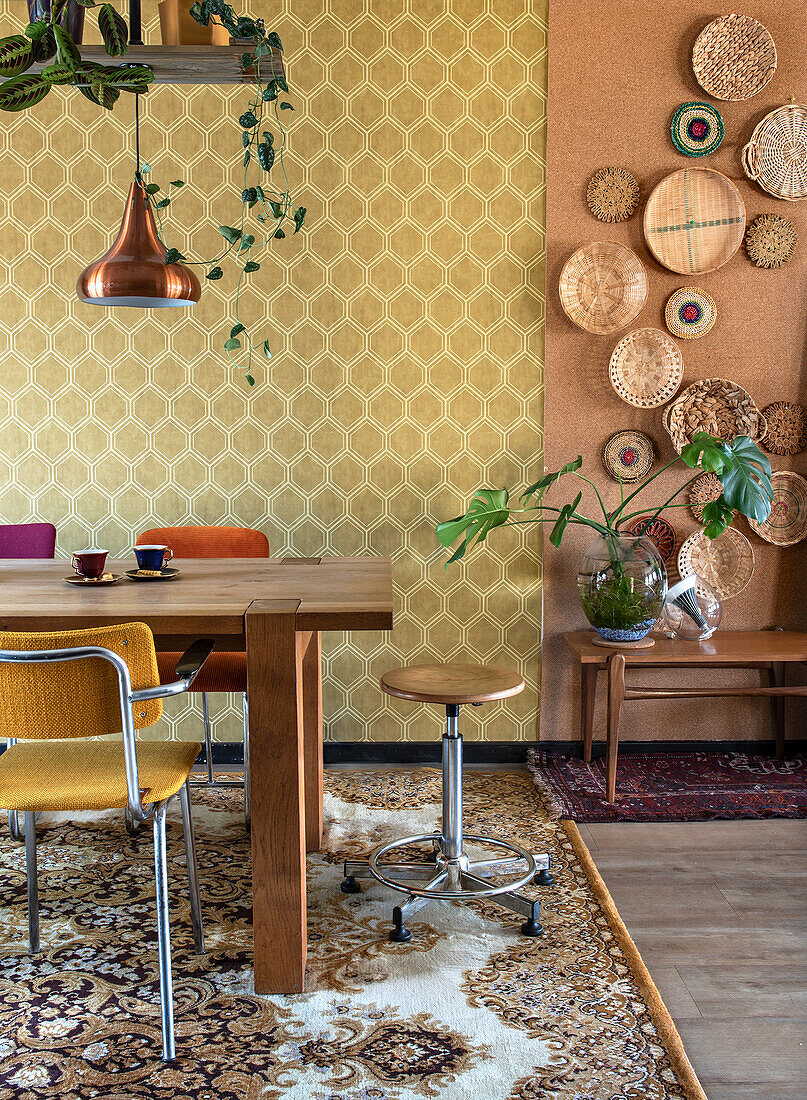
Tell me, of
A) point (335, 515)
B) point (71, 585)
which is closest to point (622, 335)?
point (335, 515)

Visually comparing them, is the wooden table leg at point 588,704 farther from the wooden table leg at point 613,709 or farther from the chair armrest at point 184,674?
the chair armrest at point 184,674

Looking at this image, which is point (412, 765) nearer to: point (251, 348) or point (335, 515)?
point (335, 515)

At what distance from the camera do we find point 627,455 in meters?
3.45

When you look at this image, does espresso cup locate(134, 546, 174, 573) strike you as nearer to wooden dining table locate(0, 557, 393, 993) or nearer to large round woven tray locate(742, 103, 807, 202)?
wooden dining table locate(0, 557, 393, 993)

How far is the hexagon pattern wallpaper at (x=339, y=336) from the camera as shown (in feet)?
11.0

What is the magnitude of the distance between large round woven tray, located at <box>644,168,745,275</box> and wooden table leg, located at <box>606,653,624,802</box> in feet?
4.80

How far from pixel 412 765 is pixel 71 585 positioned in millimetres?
1647

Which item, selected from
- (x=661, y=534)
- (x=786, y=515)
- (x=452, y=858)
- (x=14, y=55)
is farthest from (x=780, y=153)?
(x=452, y=858)

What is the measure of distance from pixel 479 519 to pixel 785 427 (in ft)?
4.05

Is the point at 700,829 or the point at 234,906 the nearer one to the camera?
the point at 234,906

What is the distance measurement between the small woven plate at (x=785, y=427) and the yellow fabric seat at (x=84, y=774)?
2452mm

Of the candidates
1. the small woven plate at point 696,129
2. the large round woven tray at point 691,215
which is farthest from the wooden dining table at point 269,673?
the small woven plate at point 696,129

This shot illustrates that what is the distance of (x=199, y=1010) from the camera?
6.12 ft

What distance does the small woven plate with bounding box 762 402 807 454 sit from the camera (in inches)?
136
